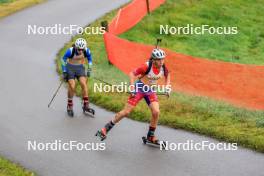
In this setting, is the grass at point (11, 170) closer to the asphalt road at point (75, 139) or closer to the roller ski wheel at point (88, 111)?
the asphalt road at point (75, 139)

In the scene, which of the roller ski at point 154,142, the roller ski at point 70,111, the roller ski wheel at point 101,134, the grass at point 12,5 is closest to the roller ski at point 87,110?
the roller ski at point 70,111

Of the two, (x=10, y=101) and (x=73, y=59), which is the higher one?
(x=73, y=59)

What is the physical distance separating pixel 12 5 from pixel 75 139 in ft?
62.0

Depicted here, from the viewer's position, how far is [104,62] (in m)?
18.3

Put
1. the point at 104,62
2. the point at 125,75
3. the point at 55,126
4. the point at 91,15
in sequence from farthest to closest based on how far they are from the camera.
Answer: the point at 91,15, the point at 104,62, the point at 125,75, the point at 55,126

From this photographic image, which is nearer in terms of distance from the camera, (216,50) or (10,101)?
(10,101)

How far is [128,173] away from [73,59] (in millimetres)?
4169

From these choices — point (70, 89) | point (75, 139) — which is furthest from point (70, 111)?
point (75, 139)

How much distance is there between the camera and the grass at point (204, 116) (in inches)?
451

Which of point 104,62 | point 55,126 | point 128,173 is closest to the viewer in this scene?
point 128,173

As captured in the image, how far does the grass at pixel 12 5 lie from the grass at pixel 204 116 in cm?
1338

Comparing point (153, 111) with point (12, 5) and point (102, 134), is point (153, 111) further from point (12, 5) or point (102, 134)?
point (12, 5)

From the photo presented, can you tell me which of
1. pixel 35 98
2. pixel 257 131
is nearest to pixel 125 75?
pixel 35 98

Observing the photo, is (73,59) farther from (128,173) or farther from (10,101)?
(128,173)
